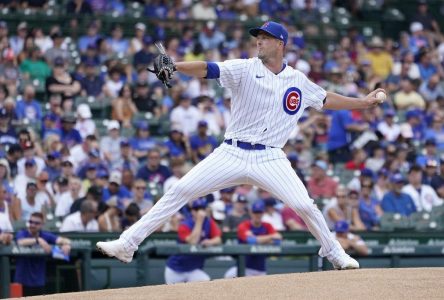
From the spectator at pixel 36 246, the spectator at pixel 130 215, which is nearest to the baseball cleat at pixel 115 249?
the spectator at pixel 36 246

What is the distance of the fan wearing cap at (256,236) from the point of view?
12227mm

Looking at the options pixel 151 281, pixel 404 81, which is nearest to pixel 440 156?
pixel 404 81

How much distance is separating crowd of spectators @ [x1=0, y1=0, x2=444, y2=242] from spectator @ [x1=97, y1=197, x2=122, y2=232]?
0.01m

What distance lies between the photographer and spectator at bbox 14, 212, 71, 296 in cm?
1158

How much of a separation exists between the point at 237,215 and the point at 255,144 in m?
4.71

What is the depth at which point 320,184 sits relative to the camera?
1438 centimetres

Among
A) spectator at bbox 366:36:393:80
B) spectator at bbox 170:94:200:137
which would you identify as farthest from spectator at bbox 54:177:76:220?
spectator at bbox 366:36:393:80

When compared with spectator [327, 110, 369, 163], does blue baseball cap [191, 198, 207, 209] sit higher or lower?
lower

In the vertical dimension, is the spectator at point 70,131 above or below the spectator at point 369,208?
above

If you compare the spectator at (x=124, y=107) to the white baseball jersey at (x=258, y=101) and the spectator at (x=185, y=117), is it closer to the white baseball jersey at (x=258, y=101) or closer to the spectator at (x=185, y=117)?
the spectator at (x=185, y=117)

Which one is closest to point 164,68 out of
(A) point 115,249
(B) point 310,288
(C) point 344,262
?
(A) point 115,249

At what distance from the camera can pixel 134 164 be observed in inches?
565

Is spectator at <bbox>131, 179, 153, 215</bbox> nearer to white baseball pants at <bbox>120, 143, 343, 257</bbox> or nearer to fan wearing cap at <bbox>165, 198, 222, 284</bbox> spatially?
fan wearing cap at <bbox>165, 198, 222, 284</bbox>

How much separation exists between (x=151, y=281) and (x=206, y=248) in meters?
0.70
